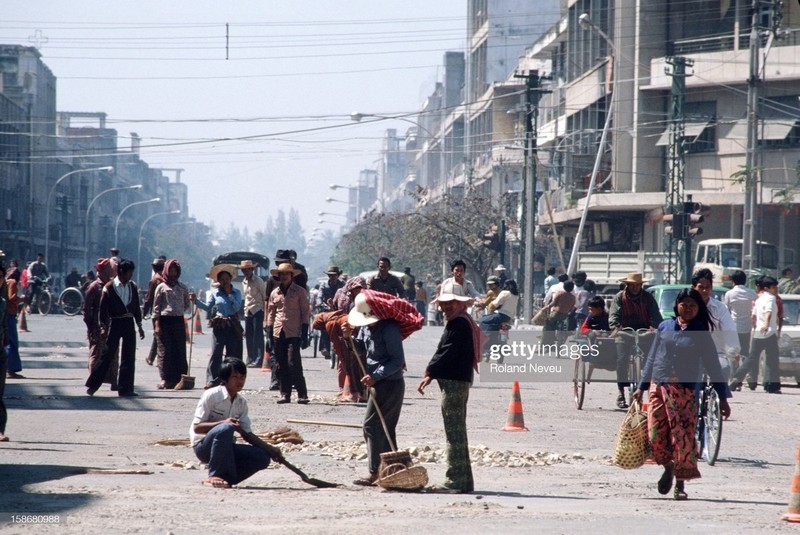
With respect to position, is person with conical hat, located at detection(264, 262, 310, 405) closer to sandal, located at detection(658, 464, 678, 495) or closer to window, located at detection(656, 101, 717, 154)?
sandal, located at detection(658, 464, 678, 495)

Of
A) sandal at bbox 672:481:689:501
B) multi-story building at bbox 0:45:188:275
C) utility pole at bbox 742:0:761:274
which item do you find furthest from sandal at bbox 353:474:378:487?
multi-story building at bbox 0:45:188:275

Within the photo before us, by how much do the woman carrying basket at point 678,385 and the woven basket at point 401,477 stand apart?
173 centimetres

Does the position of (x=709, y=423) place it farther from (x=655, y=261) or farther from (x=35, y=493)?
(x=655, y=261)

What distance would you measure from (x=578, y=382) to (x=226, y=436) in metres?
8.77

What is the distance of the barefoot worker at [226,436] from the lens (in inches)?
375

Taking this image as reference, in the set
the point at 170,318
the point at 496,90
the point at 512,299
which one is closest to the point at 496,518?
the point at 170,318

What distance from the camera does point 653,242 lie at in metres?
53.3

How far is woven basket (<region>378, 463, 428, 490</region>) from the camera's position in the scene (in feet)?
31.2

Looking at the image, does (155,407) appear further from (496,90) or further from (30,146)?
(30,146)

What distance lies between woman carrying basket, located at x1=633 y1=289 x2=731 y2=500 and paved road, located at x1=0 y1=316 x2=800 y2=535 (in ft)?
0.97

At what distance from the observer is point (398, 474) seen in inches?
373

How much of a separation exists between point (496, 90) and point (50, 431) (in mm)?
65601

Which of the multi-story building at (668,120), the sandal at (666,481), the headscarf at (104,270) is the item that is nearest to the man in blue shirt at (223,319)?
the headscarf at (104,270)

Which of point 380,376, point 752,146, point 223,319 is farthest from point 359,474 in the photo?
point 752,146
